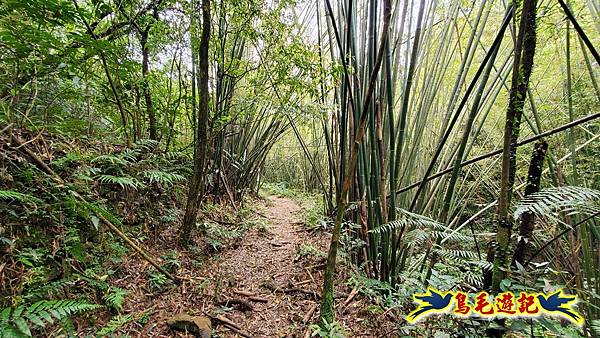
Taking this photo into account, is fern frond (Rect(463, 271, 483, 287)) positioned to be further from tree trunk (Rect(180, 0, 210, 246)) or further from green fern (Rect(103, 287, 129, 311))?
tree trunk (Rect(180, 0, 210, 246))

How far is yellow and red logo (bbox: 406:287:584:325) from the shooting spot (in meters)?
0.71

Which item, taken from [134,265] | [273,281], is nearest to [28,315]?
[134,265]

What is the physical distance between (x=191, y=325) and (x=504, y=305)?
1238mm

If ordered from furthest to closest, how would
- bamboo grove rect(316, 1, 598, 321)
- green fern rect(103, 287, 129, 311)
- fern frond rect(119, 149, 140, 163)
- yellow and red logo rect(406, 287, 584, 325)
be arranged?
fern frond rect(119, 149, 140, 163), green fern rect(103, 287, 129, 311), bamboo grove rect(316, 1, 598, 321), yellow and red logo rect(406, 287, 584, 325)

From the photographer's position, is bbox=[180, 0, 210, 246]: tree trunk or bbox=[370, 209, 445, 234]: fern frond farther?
bbox=[180, 0, 210, 246]: tree trunk

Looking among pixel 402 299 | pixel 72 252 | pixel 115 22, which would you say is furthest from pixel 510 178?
pixel 115 22

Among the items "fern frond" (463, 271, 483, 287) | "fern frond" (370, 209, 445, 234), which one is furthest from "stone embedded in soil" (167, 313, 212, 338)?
"fern frond" (463, 271, 483, 287)

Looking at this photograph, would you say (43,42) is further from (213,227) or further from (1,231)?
(213,227)

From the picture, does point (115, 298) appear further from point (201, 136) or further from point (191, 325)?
point (201, 136)

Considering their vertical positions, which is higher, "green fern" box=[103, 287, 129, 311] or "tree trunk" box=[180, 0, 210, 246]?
"tree trunk" box=[180, 0, 210, 246]

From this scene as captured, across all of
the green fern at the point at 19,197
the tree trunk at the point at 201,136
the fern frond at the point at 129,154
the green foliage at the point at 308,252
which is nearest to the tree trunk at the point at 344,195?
the green foliage at the point at 308,252

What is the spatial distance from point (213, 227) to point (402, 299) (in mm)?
1602

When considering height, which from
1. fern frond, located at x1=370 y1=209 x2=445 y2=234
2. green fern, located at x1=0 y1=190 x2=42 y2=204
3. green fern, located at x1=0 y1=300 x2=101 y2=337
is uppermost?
green fern, located at x1=0 y1=190 x2=42 y2=204

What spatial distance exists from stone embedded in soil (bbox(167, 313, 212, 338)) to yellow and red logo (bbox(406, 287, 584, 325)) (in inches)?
35.9
